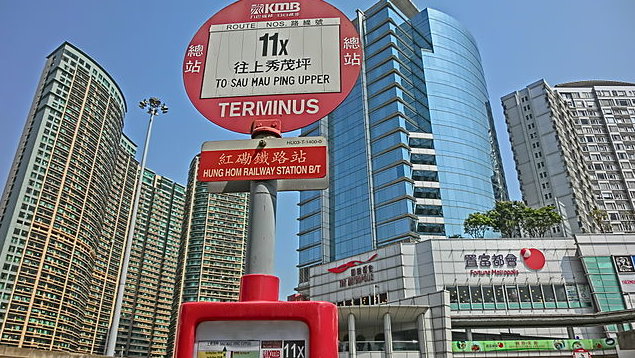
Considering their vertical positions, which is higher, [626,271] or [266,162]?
[626,271]

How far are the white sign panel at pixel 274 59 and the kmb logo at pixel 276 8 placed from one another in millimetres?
136

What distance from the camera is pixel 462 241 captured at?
126 ft

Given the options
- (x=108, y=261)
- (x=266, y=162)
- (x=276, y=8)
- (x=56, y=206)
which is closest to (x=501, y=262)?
(x=276, y=8)

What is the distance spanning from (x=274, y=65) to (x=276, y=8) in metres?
0.66

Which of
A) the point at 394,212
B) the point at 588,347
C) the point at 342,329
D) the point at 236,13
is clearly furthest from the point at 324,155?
the point at 394,212

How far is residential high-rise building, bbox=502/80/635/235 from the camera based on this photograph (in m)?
71.9

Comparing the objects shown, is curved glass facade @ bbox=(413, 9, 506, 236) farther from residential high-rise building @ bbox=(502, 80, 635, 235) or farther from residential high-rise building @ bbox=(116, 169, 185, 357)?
residential high-rise building @ bbox=(116, 169, 185, 357)

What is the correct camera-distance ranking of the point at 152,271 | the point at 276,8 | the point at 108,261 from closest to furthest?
the point at 276,8, the point at 108,261, the point at 152,271

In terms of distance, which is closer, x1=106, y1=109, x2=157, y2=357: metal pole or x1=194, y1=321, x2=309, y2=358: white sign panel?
x1=194, y1=321, x2=309, y2=358: white sign panel

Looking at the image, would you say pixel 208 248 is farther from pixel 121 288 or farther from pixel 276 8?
pixel 276 8

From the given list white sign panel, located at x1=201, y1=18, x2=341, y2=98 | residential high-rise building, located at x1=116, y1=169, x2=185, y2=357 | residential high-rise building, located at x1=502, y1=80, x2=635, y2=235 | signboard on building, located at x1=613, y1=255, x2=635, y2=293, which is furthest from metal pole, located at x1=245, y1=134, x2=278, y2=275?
residential high-rise building, located at x1=116, y1=169, x2=185, y2=357

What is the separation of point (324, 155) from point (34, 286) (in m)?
83.4

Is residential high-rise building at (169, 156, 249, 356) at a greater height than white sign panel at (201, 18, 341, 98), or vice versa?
residential high-rise building at (169, 156, 249, 356)

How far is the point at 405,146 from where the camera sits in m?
67.7
